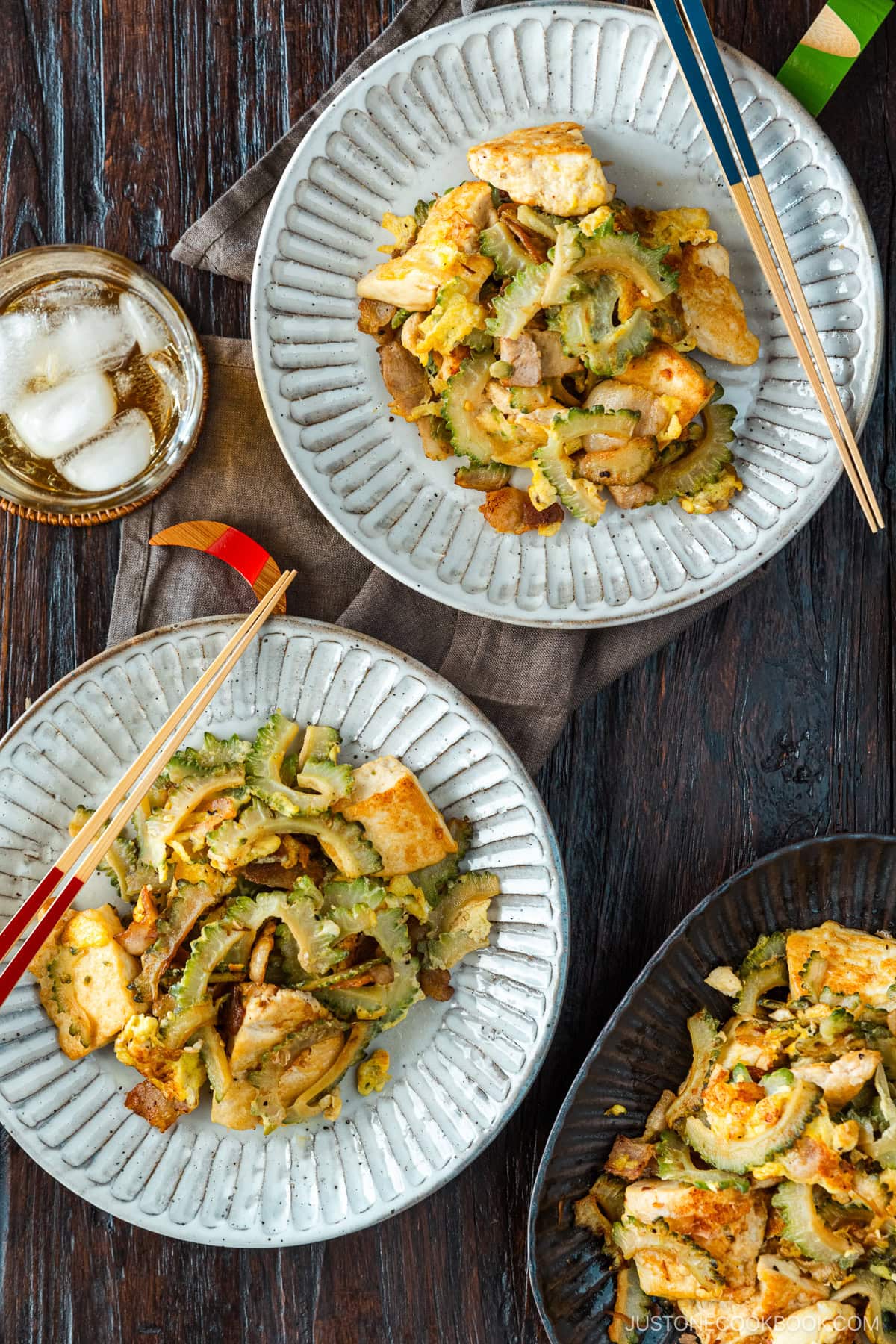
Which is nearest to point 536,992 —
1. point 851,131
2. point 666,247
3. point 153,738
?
point 153,738

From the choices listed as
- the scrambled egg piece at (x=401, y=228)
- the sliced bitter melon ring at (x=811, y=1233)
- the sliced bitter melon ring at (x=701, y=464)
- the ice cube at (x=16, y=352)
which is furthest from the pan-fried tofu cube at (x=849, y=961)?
the ice cube at (x=16, y=352)

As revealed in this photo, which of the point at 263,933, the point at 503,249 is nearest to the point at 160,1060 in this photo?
the point at 263,933

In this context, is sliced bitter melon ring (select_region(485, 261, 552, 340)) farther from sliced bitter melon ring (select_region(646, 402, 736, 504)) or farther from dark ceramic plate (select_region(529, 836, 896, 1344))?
dark ceramic plate (select_region(529, 836, 896, 1344))

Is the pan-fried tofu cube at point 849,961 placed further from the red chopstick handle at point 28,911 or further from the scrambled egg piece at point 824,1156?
the red chopstick handle at point 28,911

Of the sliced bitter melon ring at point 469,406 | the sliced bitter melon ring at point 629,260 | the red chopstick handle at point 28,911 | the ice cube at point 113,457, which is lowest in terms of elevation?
the red chopstick handle at point 28,911

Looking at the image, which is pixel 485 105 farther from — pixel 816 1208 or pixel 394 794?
pixel 816 1208

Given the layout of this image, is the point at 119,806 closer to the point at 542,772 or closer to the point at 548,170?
the point at 542,772
